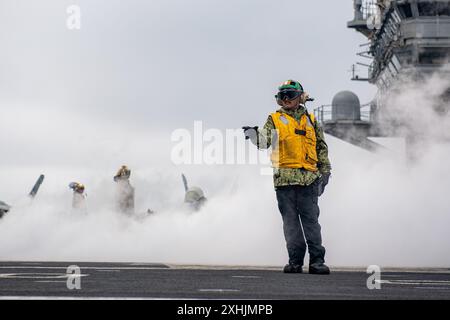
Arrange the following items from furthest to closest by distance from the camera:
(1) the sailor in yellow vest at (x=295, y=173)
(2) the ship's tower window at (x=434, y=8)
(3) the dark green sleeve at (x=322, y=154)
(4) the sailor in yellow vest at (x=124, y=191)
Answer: (2) the ship's tower window at (x=434, y=8), (4) the sailor in yellow vest at (x=124, y=191), (3) the dark green sleeve at (x=322, y=154), (1) the sailor in yellow vest at (x=295, y=173)

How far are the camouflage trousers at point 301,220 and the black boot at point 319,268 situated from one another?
0.63 ft

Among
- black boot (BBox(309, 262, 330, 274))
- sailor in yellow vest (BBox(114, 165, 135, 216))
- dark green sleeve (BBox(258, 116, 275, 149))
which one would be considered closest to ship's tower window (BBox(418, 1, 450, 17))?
sailor in yellow vest (BBox(114, 165, 135, 216))

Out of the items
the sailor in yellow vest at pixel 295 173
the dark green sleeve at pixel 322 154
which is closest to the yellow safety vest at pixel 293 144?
the sailor in yellow vest at pixel 295 173

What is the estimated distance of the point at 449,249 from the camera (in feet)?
65.5

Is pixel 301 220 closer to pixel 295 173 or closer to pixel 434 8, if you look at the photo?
pixel 295 173

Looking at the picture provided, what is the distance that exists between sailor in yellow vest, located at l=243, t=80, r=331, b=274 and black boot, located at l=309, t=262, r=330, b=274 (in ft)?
0.38

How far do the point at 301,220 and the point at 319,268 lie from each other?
660mm

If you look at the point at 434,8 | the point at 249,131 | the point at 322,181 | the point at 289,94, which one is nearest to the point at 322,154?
the point at 322,181

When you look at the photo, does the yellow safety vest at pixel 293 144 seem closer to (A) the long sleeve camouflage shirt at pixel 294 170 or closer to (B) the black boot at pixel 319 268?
(A) the long sleeve camouflage shirt at pixel 294 170

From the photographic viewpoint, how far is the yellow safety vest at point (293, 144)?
40.2 ft

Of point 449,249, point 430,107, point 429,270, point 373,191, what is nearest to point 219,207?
point 373,191

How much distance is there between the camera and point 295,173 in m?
12.2
